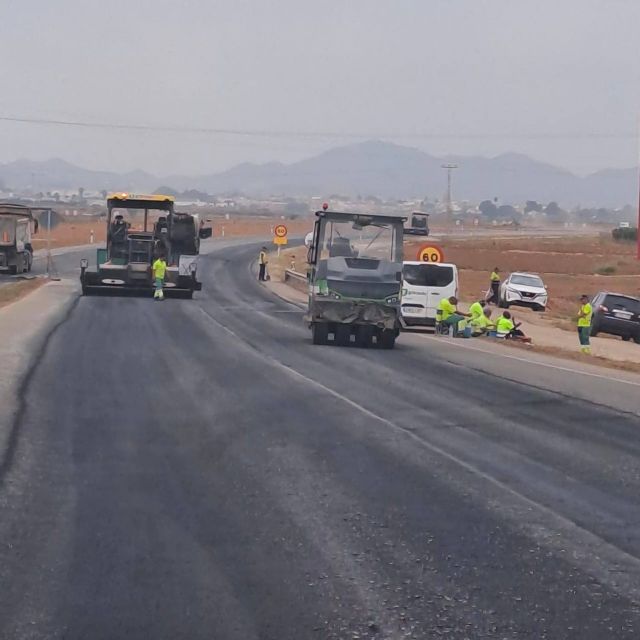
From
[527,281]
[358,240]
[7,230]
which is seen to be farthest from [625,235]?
[358,240]

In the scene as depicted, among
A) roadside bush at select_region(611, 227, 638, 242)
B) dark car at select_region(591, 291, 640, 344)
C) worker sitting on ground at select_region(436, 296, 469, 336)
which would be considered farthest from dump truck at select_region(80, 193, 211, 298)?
roadside bush at select_region(611, 227, 638, 242)

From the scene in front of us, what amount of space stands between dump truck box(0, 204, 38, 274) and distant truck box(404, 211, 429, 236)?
101 ft

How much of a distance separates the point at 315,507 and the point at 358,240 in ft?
58.3

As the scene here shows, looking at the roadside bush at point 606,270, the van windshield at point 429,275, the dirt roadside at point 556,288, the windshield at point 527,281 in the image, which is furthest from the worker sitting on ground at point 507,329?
the roadside bush at point 606,270

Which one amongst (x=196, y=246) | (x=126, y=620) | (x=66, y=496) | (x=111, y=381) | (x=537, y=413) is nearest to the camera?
(x=126, y=620)

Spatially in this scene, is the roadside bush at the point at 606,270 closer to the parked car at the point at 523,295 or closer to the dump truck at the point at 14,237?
the parked car at the point at 523,295

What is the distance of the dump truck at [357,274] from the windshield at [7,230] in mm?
30810

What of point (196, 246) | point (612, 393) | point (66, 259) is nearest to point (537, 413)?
point (612, 393)

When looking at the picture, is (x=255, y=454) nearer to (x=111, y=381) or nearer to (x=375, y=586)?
(x=375, y=586)

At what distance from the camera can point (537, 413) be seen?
16.3 metres

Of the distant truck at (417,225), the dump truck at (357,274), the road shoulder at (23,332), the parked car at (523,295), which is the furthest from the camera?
the parked car at (523,295)

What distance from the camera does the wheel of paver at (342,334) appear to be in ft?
90.5

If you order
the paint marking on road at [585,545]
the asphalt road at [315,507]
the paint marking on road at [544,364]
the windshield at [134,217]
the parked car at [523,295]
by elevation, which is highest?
the windshield at [134,217]

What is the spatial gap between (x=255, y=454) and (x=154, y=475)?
146 centimetres
